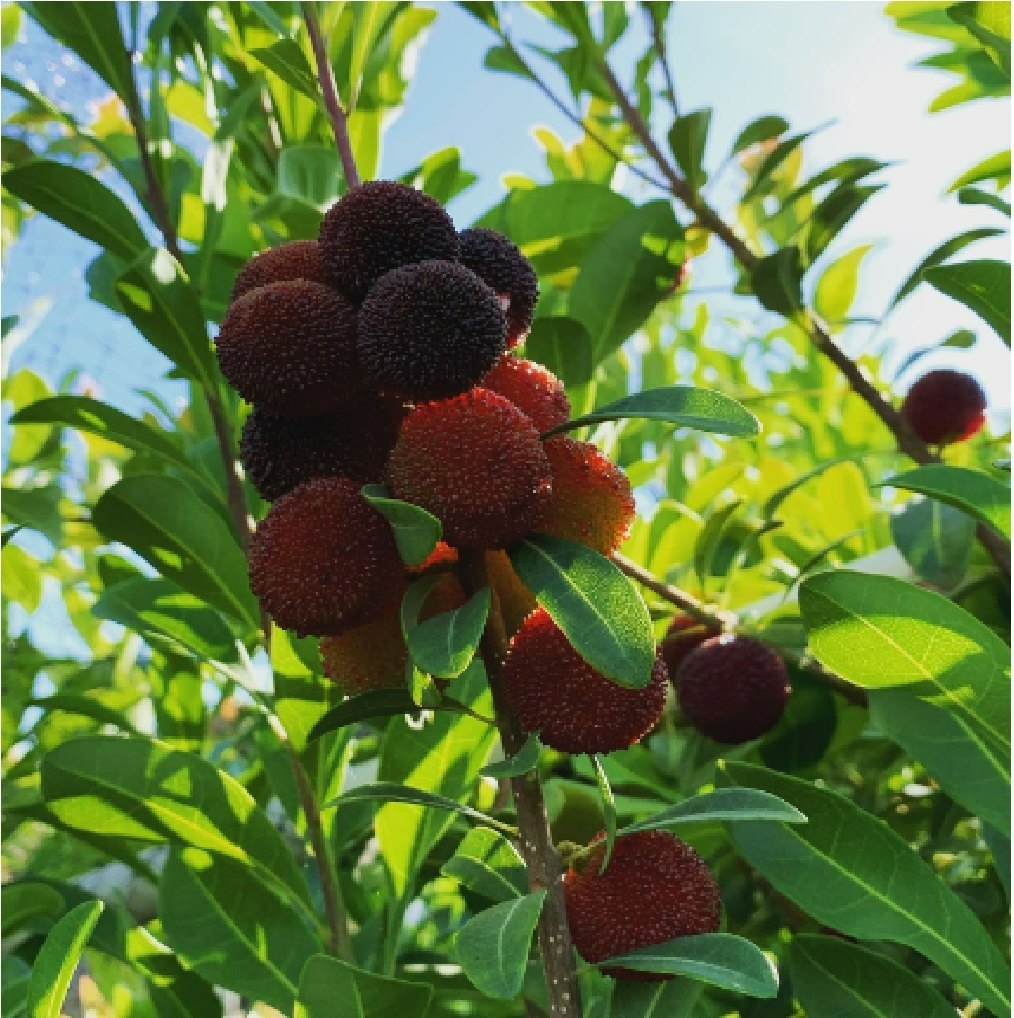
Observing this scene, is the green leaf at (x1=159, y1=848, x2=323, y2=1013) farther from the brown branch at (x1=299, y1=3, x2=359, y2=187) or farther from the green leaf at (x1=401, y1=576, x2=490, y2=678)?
the brown branch at (x1=299, y1=3, x2=359, y2=187)

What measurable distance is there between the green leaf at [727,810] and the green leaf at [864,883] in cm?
8

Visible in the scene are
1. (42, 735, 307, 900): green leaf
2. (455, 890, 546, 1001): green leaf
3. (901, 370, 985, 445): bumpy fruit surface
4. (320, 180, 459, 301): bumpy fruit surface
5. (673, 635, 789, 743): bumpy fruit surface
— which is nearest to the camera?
(455, 890, 546, 1001): green leaf

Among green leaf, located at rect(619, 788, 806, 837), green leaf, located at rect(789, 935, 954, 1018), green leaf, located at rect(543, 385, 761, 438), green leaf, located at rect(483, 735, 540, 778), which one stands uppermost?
green leaf, located at rect(543, 385, 761, 438)

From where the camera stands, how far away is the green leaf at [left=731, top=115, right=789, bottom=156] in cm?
128

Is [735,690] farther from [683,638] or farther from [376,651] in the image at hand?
[376,651]

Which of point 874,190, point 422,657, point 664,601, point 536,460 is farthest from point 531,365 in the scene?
point 874,190

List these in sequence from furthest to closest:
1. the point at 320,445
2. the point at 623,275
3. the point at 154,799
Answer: the point at 623,275
the point at 154,799
the point at 320,445

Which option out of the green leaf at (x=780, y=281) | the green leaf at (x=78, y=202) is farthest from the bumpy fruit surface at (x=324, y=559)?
the green leaf at (x=780, y=281)

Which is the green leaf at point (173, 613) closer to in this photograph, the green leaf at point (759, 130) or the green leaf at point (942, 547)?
the green leaf at point (942, 547)

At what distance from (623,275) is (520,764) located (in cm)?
59

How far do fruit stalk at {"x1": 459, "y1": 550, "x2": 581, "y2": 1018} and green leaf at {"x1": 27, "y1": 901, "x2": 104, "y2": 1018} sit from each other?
211 mm

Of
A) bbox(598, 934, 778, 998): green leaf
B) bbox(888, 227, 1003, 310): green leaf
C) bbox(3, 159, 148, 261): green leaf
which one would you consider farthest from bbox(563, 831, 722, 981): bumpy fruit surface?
bbox(888, 227, 1003, 310): green leaf

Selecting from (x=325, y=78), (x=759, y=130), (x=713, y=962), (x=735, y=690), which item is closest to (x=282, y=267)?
(x=325, y=78)

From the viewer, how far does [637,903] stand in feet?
1.85
